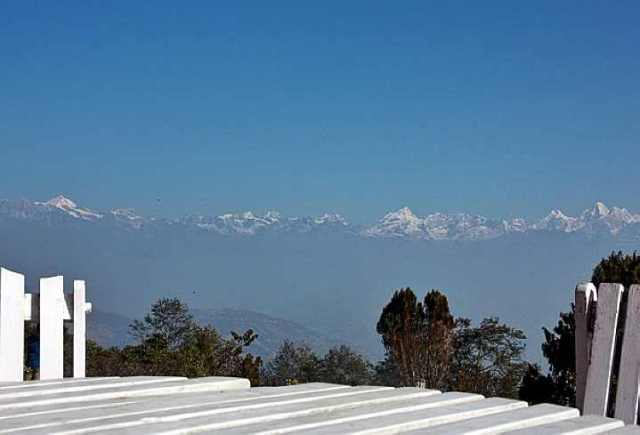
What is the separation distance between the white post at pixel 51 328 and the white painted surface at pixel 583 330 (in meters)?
1.70

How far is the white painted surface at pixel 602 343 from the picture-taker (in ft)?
9.75

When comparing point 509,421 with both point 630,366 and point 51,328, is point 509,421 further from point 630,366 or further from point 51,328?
point 51,328

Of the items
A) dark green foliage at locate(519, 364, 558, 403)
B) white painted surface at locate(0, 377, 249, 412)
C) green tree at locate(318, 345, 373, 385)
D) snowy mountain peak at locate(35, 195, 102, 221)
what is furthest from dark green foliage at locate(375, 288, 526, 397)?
snowy mountain peak at locate(35, 195, 102, 221)

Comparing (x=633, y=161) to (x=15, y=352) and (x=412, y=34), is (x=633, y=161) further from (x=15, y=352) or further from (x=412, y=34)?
(x=15, y=352)

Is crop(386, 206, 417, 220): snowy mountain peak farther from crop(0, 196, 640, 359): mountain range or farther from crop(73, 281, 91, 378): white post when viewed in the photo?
crop(73, 281, 91, 378): white post

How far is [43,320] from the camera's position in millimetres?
3311

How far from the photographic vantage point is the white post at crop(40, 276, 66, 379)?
10.9 feet

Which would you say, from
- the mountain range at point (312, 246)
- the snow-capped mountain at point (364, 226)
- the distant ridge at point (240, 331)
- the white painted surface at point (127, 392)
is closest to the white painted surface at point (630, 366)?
the white painted surface at point (127, 392)

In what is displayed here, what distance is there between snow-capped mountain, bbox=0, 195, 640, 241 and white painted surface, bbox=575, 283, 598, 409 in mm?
47705

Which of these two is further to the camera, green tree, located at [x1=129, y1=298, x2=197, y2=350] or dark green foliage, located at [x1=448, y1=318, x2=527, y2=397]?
dark green foliage, located at [x1=448, y1=318, x2=527, y2=397]

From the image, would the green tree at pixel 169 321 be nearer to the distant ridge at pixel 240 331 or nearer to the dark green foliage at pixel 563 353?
the distant ridge at pixel 240 331

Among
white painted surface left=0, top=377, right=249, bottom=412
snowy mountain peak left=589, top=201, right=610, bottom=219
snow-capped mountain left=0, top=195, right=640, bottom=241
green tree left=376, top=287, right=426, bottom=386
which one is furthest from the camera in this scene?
snow-capped mountain left=0, top=195, right=640, bottom=241

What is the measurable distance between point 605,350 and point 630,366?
3.5 inches

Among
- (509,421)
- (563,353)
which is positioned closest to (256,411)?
(509,421)
